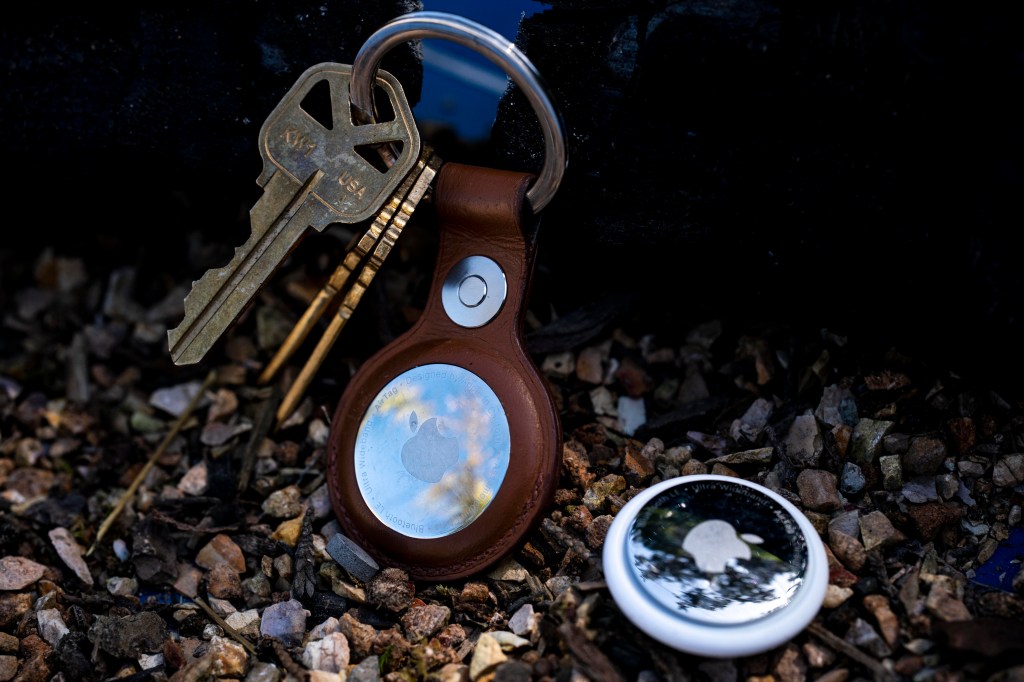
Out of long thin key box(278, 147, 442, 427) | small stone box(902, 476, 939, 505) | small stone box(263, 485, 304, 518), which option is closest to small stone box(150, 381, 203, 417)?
long thin key box(278, 147, 442, 427)

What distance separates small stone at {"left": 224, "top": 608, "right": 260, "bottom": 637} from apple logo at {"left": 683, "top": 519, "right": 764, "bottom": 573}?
104cm

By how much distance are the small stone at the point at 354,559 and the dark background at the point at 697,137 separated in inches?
33.7

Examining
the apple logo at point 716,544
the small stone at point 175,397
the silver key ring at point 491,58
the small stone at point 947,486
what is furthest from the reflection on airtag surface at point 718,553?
the small stone at point 175,397

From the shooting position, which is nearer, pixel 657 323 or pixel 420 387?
pixel 420 387

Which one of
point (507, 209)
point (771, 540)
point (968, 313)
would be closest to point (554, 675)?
point (771, 540)

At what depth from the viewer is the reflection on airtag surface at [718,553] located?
1668 mm

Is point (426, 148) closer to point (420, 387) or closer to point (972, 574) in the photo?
point (420, 387)

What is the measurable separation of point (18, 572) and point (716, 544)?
174 cm

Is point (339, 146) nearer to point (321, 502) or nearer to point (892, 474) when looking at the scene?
point (321, 502)

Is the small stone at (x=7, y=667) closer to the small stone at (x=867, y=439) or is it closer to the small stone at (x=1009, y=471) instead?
the small stone at (x=867, y=439)

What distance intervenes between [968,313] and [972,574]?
1.93ft

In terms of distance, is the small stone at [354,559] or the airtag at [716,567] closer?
the airtag at [716,567]

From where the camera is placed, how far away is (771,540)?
176 centimetres

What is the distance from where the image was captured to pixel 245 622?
→ 203 cm
